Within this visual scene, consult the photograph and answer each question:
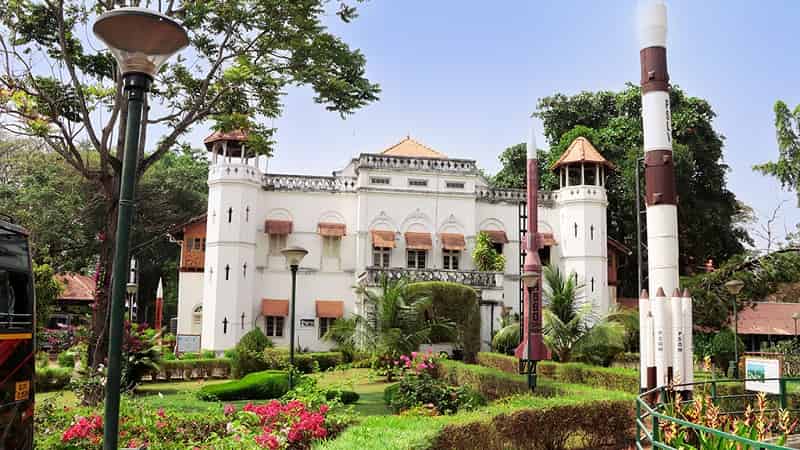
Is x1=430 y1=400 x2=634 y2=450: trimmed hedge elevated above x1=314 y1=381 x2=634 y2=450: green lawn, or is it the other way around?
x1=314 y1=381 x2=634 y2=450: green lawn

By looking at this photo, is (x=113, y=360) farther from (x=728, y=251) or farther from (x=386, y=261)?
(x=728, y=251)

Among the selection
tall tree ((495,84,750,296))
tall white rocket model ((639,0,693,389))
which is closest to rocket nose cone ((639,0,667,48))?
tall white rocket model ((639,0,693,389))

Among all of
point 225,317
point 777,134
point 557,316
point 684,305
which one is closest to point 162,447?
point 684,305

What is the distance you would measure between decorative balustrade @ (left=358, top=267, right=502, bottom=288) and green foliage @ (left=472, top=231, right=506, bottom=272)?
4.38 ft

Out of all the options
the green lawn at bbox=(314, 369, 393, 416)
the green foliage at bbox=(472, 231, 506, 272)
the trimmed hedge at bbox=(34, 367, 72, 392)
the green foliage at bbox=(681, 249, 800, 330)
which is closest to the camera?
the green lawn at bbox=(314, 369, 393, 416)

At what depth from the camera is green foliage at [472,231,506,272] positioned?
29.9 m

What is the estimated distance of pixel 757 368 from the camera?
13.5 meters

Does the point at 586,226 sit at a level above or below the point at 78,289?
above

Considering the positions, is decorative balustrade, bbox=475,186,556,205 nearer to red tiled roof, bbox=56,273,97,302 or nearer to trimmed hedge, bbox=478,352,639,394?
trimmed hedge, bbox=478,352,639,394

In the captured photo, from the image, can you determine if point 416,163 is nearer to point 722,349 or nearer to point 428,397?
point 722,349

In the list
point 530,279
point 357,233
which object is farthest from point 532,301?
point 357,233

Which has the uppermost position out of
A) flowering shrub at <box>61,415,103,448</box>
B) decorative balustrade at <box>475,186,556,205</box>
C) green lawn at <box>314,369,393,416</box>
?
decorative balustrade at <box>475,186,556,205</box>

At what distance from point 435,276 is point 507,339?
489cm

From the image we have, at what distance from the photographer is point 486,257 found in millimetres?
29953
